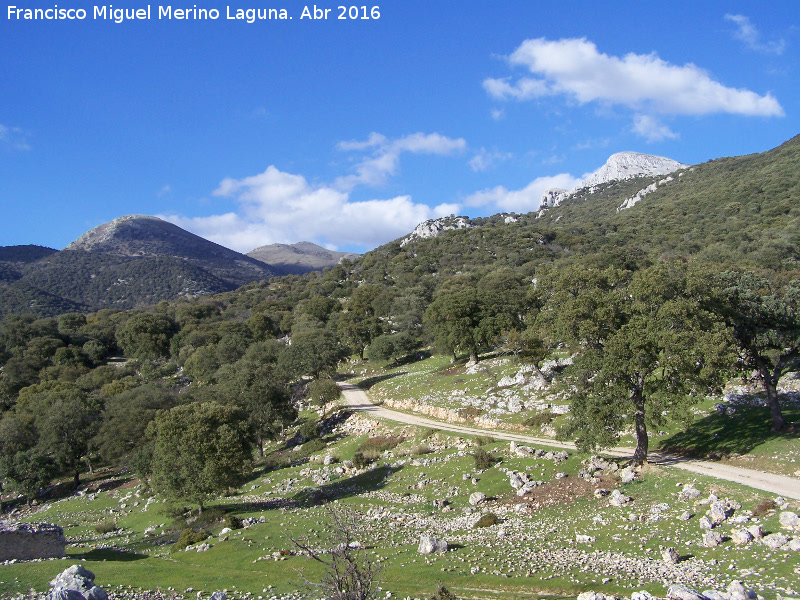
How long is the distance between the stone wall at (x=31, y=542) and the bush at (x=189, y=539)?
7827 millimetres

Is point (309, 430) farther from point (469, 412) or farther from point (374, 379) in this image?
point (374, 379)

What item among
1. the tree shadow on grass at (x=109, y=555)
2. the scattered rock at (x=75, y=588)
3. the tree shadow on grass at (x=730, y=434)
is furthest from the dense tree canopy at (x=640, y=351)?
the tree shadow on grass at (x=109, y=555)

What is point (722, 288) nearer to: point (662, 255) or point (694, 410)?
point (694, 410)

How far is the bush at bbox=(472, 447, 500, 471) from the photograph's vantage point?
117ft

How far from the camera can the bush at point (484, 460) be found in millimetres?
35688

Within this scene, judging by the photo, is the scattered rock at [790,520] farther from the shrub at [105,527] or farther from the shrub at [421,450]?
the shrub at [105,527]

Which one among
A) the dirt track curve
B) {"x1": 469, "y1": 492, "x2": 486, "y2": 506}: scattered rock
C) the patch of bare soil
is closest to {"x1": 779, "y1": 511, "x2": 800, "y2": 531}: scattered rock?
the dirt track curve

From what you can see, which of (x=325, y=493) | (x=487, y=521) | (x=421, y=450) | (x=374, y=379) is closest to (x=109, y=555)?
(x=325, y=493)

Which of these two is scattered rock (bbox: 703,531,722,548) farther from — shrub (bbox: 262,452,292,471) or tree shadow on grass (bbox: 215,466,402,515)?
shrub (bbox: 262,452,292,471)

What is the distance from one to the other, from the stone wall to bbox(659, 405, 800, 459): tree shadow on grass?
40541 millimetres

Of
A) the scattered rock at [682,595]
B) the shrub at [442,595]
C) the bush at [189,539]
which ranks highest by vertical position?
the scattered rock at [682,595]

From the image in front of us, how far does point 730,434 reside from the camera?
3216cm

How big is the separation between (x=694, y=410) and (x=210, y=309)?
141434 millimetres

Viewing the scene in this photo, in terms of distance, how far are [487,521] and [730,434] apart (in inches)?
689
